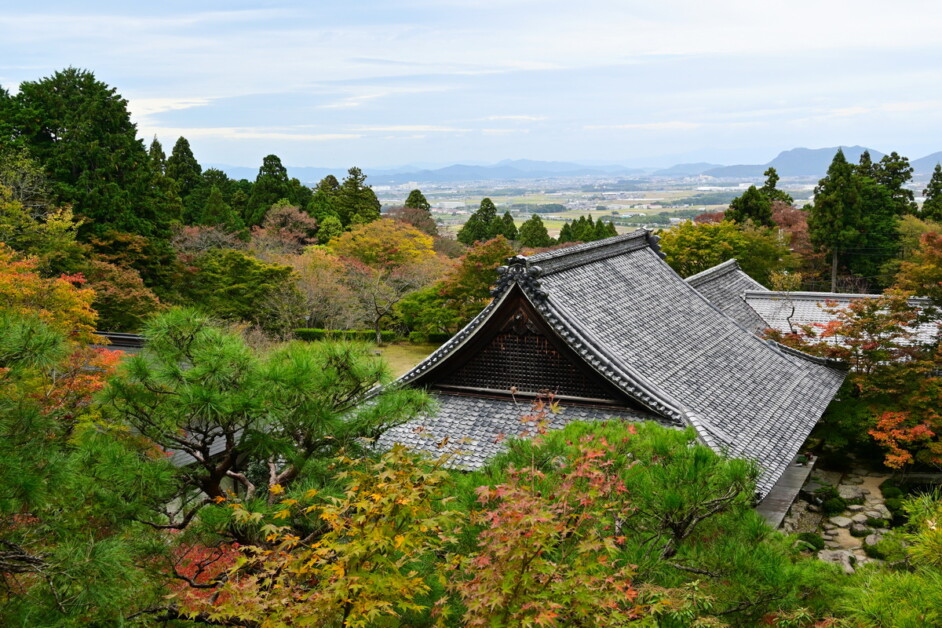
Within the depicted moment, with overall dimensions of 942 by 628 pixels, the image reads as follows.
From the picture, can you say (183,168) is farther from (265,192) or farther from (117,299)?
(117,299)

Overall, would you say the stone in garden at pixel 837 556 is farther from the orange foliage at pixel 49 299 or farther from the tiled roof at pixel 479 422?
the orange foliage at pixel 49 299

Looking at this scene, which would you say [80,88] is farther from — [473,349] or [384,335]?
[473,349]

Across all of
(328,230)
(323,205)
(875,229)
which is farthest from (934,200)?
(323,205)

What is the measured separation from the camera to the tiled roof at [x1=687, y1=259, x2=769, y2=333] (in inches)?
812

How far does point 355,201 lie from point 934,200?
33.8 metres

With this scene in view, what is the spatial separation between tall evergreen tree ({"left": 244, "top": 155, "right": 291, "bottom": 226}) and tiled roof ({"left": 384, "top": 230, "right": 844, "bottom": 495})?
3453 cm

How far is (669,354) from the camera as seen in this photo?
503 inches

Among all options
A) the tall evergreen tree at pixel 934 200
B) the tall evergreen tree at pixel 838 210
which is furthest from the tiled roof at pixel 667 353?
the tall evergreen tree at pixel 934 200

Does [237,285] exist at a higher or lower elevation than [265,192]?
lower

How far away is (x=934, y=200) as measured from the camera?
3688cm

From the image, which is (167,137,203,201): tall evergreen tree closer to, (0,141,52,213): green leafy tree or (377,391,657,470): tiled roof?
(0,141,52,213): green leafy tree

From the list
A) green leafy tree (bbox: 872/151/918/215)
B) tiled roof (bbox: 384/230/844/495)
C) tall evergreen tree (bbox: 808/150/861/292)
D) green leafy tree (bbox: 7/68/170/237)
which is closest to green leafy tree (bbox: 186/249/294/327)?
green leafy tree (bbox: 7/68/170/237)

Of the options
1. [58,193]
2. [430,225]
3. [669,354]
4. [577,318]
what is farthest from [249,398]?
[430,225]

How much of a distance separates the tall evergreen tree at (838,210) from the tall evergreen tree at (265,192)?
31.8 m
